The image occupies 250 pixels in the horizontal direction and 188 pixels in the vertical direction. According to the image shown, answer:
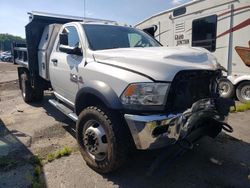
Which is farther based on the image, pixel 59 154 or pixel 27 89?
pixel 27 89

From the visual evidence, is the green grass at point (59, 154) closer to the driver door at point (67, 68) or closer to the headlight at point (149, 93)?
the driver door at point (67, 68)

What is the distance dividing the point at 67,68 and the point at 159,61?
6.72 feet

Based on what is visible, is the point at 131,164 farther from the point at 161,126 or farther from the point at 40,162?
the point at 40,162

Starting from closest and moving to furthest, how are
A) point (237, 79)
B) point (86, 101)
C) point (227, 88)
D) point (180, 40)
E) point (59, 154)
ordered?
point (86, 101) → point (59, 154) → point (237, 79) → point (227, 88) → point (180, 40)

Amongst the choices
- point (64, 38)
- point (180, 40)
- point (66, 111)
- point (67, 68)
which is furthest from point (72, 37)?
point (180, 40)

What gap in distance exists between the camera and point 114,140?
321 centimetres

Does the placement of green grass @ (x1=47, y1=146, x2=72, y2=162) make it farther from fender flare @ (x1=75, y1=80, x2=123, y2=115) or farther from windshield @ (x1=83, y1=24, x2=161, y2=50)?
windshield @ (x1=83, y1=24, x2=161, y2=50)

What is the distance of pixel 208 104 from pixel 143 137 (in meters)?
1.05

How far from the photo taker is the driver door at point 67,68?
4336 mm

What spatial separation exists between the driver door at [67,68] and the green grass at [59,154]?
859 millimetres

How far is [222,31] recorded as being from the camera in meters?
7.59

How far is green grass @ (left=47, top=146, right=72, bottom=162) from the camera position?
4061 mm

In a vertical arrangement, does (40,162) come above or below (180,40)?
below

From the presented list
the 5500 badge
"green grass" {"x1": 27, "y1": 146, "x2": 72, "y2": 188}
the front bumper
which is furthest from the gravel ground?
the 5500 badge
